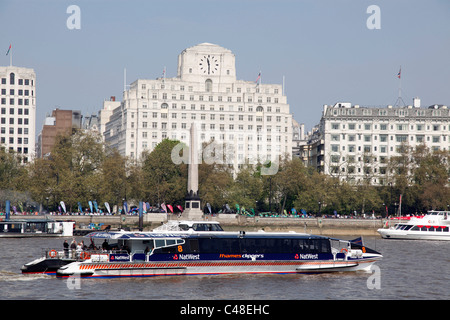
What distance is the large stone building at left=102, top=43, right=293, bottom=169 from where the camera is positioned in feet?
A: 538

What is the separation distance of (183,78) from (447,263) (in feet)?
358

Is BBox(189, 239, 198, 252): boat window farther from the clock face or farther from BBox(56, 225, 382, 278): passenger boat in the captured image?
the clock face

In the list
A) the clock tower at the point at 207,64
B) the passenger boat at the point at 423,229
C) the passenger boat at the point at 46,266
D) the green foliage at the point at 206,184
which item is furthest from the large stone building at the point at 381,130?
the passenger boat at the point at 46,266

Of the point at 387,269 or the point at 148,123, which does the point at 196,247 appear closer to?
the point at 387,269

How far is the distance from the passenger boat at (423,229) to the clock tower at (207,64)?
242 ft

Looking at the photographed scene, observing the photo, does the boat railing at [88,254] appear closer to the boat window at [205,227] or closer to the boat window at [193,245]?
the boat window at [193,245]

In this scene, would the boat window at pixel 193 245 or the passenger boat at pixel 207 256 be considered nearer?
the passenger boat at pixel 207 256

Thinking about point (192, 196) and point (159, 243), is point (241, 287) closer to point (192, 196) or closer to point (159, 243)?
point (159, 243)

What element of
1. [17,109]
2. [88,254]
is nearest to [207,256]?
[88,254]

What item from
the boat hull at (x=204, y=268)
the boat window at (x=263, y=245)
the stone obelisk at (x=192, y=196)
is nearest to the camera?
the boat hull at (x=204, y=268)

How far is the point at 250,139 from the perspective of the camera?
166625 millimetres

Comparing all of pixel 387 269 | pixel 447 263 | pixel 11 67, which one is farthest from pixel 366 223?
pixel 11 67

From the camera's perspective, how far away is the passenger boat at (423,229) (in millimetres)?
105438

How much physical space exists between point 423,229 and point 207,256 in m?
62.9
